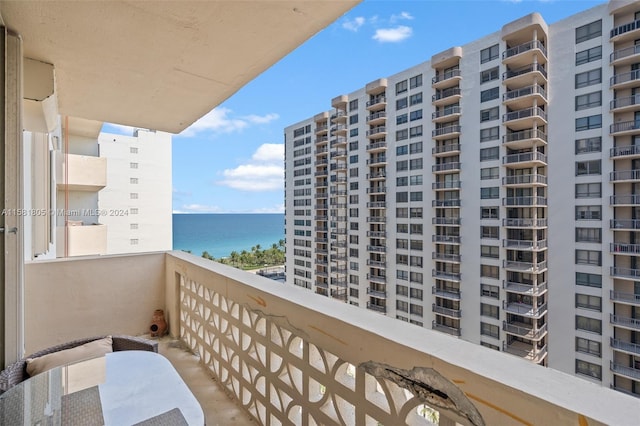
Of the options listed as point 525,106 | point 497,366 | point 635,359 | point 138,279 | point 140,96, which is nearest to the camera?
point 497,366

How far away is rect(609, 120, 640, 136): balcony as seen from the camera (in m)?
10.8

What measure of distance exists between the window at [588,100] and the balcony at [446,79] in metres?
4.82

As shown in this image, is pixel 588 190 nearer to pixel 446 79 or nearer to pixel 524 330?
pixel 524 330

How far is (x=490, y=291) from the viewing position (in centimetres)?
1350

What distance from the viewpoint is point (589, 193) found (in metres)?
11.5

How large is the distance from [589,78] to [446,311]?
38.0 feet

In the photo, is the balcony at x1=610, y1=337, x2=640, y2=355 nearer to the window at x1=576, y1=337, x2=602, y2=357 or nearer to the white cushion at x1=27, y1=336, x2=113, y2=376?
the window at x1=576, y1=337, x2=602, y2=357

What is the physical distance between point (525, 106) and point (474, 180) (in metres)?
3.70

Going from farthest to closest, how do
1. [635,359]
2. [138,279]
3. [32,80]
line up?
[635,359] → [138,279] → [32,80]

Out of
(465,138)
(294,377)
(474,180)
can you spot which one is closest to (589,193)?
(474,180)

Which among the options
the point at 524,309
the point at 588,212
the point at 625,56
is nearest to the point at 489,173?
the point at 588,212

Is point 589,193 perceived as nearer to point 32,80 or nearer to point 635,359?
point 635,359

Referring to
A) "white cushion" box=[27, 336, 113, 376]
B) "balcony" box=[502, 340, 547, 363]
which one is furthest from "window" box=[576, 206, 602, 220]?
"white cushion" box=[27, 336, 113, 376]

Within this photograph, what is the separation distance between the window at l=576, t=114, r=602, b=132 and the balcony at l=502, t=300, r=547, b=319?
749cm
